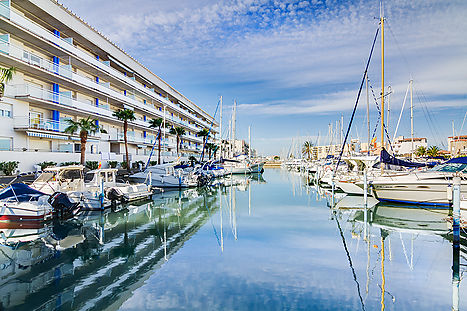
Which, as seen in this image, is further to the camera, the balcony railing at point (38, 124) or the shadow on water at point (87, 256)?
the balcony railing at point (38, 124)

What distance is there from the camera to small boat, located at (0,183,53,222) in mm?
13344

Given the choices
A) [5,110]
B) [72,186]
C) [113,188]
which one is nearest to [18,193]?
[72,186]

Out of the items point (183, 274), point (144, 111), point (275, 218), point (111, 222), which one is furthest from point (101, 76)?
point (183, 274)

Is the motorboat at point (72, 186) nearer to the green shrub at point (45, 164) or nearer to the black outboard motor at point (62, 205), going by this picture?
the black outboard motor at point (62, 205)

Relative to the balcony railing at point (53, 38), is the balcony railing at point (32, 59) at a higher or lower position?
lower

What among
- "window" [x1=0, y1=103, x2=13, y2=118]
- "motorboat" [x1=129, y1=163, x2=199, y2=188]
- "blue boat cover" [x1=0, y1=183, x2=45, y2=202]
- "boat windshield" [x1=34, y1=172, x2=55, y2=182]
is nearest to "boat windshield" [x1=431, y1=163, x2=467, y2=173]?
"motorboat" [x1=129, y1=163, x2=199, y2=188]

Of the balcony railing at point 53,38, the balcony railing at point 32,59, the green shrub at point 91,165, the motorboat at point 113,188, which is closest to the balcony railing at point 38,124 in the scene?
the green shrub at point 91,165

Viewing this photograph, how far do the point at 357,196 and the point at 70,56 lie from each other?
105 feet

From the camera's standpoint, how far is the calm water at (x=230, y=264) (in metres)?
6.98

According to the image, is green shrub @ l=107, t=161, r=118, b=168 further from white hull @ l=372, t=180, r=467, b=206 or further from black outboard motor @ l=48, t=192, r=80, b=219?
white hull @ l=372, t=180, r=467, b=206

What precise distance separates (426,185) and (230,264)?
15567 millimetres

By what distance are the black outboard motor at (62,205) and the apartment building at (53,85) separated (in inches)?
443

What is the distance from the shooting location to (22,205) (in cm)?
1362

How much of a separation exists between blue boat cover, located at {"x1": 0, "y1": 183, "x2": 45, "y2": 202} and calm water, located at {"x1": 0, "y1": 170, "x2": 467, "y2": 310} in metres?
1.58
